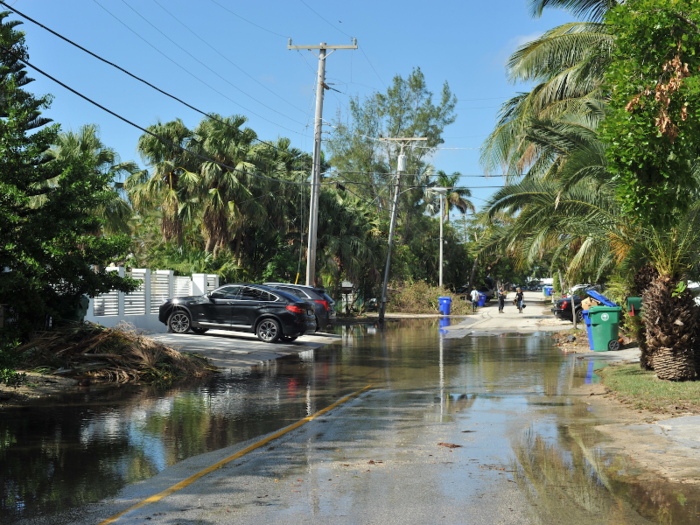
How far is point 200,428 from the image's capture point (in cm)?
919

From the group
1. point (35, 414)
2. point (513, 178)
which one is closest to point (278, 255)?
point (513, 178)

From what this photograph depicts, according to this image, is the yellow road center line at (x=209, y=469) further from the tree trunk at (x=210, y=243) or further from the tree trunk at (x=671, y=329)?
the tree trunk at (x=210, y=243)

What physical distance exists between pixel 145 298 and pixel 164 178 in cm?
1073

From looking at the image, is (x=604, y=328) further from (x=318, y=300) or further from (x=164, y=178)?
(x=164, y=178)

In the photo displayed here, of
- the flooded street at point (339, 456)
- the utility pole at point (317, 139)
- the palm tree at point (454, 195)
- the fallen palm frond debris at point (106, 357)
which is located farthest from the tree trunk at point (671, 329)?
the palm tree at point (454, 195)

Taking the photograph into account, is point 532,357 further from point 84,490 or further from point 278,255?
point 278,255

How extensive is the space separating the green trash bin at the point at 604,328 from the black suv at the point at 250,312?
26.2 feet

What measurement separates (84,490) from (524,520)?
11.8ft

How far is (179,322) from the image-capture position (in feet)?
75.5

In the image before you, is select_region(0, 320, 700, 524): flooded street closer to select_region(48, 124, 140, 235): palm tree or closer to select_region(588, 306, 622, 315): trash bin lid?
select_region(588, 306, 622, 315): trash bin lid

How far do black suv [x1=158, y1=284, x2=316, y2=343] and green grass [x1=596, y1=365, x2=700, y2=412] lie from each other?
9979 millimetres

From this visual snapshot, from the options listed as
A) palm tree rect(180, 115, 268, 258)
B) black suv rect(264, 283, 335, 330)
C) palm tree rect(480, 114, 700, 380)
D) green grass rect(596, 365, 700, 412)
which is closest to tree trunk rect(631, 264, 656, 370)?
palm tree rect(480, 114, 700, 380)

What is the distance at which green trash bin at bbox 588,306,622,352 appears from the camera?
763 inches

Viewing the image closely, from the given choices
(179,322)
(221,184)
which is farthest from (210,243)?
(179,322)
